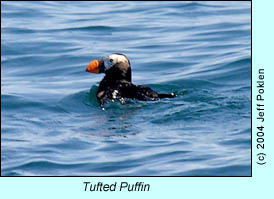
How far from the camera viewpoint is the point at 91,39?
593 inches

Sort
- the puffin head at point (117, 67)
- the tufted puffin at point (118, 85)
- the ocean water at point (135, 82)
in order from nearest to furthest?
the ocean water at point (135, 82)
the tufted puffin at point (118, 85)
the puffin head at point (117, 67)

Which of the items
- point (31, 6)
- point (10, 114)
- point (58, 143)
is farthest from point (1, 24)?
point (58, 143)

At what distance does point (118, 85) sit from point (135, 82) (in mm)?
1834

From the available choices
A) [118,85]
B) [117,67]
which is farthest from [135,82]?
[118,85]

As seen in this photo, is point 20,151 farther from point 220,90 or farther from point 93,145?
point 220,90

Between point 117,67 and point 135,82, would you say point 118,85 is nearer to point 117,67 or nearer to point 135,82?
point 117,67

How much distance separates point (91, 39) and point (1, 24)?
8.94 feet

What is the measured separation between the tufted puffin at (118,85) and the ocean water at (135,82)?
0.13m

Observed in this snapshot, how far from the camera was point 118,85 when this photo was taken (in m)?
10.1

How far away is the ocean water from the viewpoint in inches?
313

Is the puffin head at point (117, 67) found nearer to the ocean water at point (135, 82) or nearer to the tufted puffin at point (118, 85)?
the tufted puffin at point (118, 85)

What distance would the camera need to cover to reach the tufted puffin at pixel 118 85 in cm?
973

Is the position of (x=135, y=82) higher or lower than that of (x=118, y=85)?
higher

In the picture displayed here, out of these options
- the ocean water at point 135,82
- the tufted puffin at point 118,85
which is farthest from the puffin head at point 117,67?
the ocean water at point 135,82
